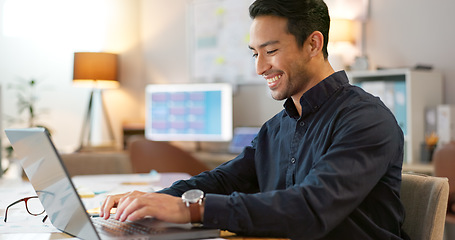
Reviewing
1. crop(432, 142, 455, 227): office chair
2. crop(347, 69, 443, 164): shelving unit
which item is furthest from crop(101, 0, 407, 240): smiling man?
crop(347, 69, 443, 164): shelving unit

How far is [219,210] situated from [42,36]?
462cm

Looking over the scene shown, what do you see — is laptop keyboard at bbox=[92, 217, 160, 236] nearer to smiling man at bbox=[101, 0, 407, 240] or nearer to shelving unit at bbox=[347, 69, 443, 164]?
smiling man at bbox=[101, 0, 407, 240]

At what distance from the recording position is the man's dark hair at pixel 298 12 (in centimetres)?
152

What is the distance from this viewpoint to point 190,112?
502cm

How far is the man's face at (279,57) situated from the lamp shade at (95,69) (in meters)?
3.74

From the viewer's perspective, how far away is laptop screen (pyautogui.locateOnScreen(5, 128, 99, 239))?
109 cm

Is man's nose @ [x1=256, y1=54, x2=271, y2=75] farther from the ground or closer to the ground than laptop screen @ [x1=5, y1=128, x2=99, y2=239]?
farther from the ground

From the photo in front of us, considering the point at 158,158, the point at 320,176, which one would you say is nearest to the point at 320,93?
the point at 320,176

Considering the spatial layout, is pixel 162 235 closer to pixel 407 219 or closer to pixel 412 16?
pixel 407 219

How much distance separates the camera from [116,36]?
Result: 5805mm

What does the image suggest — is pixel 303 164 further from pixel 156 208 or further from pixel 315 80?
pixel 156 208

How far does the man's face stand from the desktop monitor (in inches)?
130

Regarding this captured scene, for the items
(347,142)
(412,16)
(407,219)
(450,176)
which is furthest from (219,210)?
(412,16)

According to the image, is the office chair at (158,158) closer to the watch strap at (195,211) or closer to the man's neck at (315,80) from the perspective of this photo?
the man's neck at (315,80)
